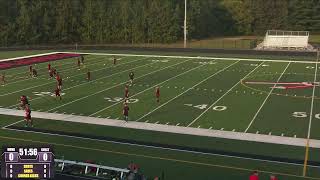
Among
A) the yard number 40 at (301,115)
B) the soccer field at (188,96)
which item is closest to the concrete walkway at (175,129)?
the soccer field at (188,96)

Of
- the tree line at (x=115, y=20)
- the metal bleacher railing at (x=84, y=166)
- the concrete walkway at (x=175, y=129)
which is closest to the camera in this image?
the metal bleacher railing at (x=84, y=166)

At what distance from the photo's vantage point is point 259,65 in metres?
44.8

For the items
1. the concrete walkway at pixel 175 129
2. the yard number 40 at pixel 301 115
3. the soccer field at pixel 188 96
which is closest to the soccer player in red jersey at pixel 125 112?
the concrete walkway at pixel 175 129

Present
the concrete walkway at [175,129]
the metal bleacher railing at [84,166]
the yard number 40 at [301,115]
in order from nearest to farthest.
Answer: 1. the metal bleacher railing at [84,166]
2. the concrete walkway at [175,129]
3. the yard number 40 at [301,115]

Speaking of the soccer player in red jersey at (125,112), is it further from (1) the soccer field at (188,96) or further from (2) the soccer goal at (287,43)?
(2) the soccer goal at (287,43)

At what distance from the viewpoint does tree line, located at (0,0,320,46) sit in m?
76.1

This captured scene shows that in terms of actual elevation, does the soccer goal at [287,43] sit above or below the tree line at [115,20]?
below

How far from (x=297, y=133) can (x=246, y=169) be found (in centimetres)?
546

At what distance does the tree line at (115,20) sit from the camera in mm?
76062
